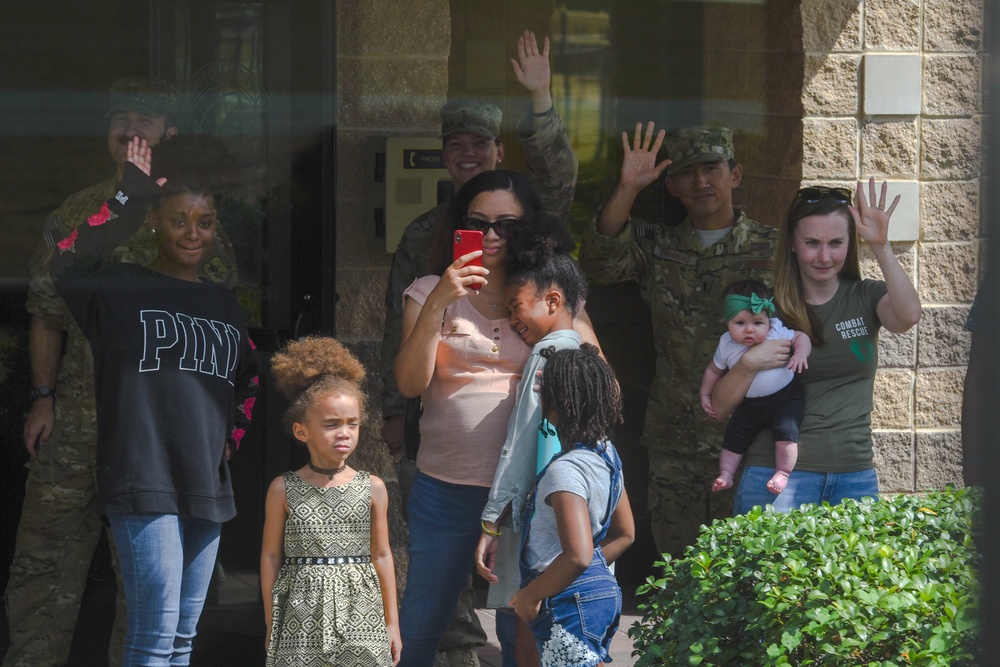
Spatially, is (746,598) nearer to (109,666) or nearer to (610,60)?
(109,666)

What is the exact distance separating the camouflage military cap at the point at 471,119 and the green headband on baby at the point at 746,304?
0.99m

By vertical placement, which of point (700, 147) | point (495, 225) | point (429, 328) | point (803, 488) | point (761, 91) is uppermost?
point (761, 91)

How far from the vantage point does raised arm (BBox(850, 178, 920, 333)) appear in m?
4.10

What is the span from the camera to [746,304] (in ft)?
13.6

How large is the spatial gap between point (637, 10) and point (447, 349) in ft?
7.83

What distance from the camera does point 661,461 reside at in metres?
4.85

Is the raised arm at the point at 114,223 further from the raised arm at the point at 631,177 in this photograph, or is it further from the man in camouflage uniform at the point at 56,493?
the raised arm at the point at 631,177

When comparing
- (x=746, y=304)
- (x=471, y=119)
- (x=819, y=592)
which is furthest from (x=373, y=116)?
(x=819, y=592)

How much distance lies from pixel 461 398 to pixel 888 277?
1.51m

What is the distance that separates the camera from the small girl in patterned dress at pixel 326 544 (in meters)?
3.46

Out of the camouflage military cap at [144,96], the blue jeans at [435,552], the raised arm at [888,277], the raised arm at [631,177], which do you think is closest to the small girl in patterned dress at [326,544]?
the blue jeans at [435,552]

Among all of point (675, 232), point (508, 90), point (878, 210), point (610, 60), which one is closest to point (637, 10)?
point (610, 60)

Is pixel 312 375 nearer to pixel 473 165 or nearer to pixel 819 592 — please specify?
pixel 473 165

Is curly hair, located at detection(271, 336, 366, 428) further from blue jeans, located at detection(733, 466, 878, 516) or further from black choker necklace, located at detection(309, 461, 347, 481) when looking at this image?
blue jeans, located at detection(733, 466, 878, 516)
